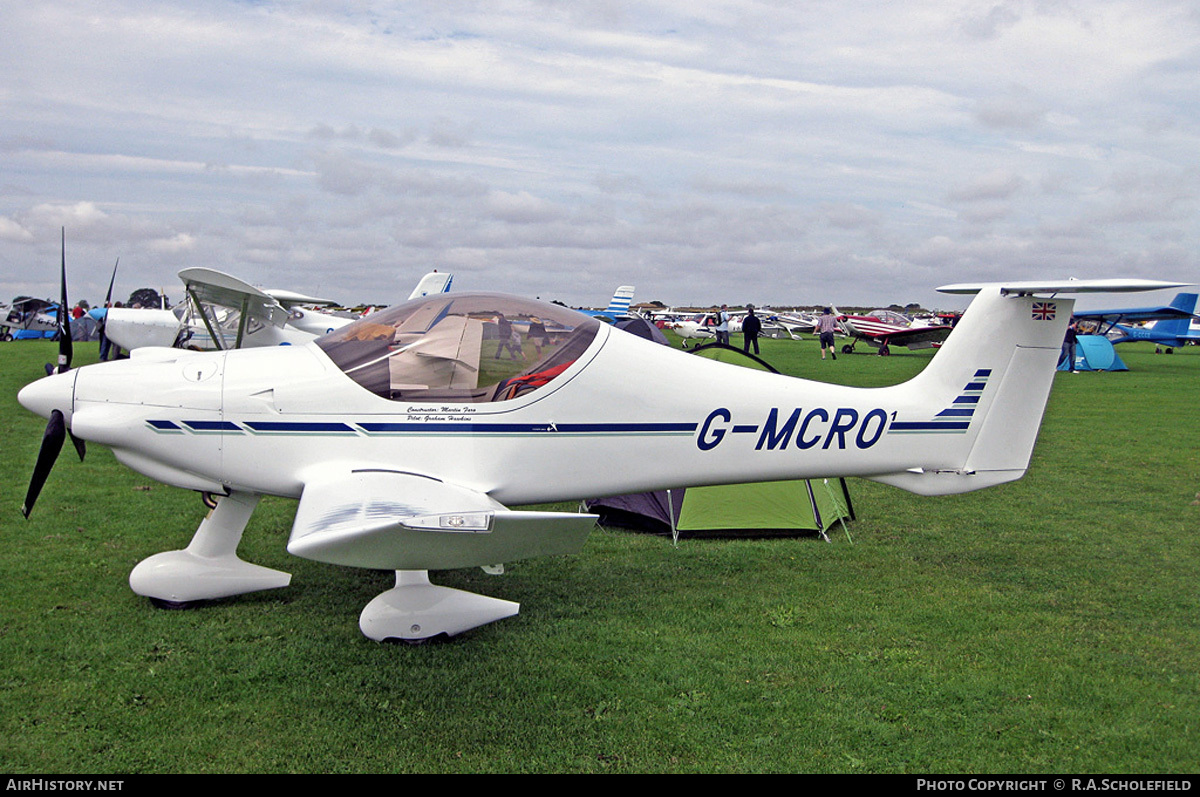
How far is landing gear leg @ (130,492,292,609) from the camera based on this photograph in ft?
17.1

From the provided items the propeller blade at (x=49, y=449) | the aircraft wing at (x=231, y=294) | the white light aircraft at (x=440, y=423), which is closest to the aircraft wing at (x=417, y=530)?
the white light aircraft at (x=440, y=423)

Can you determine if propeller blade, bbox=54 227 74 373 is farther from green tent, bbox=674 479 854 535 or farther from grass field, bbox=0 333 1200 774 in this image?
green tent, bbox=674 479 854 535

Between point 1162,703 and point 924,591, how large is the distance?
1.74 meters

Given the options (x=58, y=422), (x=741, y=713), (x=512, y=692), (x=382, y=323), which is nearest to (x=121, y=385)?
(x=58, y=422)

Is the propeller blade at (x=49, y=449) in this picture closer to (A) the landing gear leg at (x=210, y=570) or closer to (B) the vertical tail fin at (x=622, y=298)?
(A) the landing gear leg at (x=210, y=570)

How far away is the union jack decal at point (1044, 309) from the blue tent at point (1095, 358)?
2484cm

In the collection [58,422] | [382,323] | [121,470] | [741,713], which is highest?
[382,323]

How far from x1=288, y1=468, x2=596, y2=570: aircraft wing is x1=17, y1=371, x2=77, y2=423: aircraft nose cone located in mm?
1597

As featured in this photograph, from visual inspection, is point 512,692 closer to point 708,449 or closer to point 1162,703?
point 708,449

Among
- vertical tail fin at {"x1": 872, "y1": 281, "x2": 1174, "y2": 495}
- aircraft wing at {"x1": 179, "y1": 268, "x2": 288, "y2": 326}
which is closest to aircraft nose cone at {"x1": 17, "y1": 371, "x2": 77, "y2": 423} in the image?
vertical tail fin at {"x1": 872, "y1": 281, "x2": 1174, "y2": 495}

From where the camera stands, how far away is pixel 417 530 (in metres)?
3.54

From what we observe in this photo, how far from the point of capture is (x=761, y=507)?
7160 mm

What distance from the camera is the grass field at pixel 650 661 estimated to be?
3.64m

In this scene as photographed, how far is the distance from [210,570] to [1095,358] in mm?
29718
